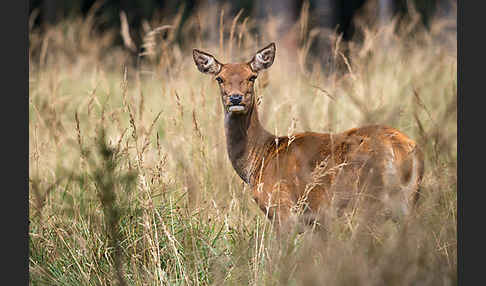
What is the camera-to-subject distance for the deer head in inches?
174

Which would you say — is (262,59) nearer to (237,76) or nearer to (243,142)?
(237,76)

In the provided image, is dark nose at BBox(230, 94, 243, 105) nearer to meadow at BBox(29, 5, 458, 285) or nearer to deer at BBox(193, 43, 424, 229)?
deer at BBox(193, 43, 424, 229)

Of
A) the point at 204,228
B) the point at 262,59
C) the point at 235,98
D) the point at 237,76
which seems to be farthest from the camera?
the point at 262,59

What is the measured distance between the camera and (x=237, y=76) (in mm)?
4480

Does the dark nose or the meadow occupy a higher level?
the dark nose

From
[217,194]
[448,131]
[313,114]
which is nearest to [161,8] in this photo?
[313,114]

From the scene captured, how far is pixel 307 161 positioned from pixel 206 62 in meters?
1.03

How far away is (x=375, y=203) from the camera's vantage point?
4.02 meters

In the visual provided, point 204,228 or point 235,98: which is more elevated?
point 235,98

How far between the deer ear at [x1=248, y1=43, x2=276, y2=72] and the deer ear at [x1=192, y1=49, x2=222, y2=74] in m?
0.24

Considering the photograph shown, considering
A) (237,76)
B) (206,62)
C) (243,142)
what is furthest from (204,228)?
(206,62)

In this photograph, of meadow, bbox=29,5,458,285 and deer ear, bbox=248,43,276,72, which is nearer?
meadow, bbox=29,5,458,285

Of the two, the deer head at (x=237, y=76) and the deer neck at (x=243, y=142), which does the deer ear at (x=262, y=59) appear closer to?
the deer head at (x=237, y=76)

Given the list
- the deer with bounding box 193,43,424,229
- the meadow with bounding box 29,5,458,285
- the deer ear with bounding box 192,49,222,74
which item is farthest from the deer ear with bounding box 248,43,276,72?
the meadow with bounding box 29,5,458,285
